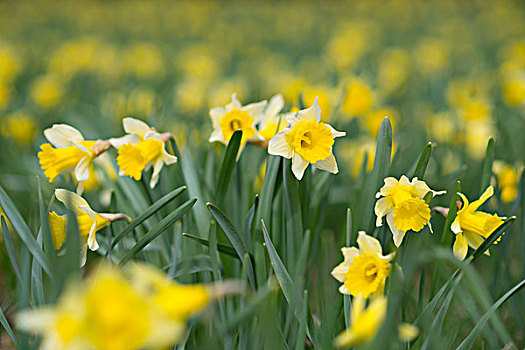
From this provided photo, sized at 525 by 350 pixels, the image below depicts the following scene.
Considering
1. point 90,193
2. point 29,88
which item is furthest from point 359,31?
point 90,193

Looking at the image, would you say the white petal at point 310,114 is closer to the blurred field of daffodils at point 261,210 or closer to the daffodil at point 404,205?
the blurred field of daffodils at point 261,210

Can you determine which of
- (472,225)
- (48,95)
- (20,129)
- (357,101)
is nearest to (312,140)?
(472,225)

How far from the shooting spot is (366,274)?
102 centimetres

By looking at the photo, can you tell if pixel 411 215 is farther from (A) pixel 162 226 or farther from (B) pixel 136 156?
(B) pixel 136 156

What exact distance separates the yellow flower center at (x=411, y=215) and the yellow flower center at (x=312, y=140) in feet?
0.66

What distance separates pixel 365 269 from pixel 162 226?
428 mm

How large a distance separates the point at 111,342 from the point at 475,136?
1.97m

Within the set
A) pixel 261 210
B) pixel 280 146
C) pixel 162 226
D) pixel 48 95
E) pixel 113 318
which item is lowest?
pixel 48 95

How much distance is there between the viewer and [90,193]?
1.80 meters

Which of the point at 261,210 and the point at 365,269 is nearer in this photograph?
the point at 365,269

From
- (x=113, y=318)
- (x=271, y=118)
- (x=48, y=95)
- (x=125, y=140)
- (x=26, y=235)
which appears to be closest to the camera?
A: (x=113, y=318)

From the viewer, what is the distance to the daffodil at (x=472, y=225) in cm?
108

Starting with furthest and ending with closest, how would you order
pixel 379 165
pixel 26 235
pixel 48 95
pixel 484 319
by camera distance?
pixel 48 95 < pixel 379 165 < pixel 26 235 < pixel 484 319

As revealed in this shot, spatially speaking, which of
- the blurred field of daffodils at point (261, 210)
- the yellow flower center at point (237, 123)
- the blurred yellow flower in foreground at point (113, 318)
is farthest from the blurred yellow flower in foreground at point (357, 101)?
the blurred yellow flower in foreground at point (113, 318)
